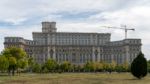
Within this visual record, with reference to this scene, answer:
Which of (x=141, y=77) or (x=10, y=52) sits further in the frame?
(x=10, y=52)

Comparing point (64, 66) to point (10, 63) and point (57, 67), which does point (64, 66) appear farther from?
point (10, 63)

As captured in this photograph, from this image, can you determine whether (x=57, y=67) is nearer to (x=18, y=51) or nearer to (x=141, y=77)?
(x=18, y=51)

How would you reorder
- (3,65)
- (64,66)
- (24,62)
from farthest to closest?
(64,66) → (24,62) → (3,65)

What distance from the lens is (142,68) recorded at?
243 ft

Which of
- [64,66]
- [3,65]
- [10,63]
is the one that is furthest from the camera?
[64,66]

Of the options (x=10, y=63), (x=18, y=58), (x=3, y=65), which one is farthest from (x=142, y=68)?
(x=18, y=58)

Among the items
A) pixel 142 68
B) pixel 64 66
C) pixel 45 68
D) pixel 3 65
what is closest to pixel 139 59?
pixel 142 68

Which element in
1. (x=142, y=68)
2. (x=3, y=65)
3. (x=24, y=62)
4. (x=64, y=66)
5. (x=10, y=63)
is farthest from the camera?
(x=64, y=66)

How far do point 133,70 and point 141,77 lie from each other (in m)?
2.15

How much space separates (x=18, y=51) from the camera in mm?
137625

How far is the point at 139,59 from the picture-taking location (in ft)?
246

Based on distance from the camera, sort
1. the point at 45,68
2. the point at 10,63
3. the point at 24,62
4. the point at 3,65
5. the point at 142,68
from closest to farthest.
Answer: the point at 142,68 → the point at 3,65 → the point at 10,63 → the point at 24,62 → the point at 45,68

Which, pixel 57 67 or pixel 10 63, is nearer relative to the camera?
pixel 10 63

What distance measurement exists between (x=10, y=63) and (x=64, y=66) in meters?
70.0
